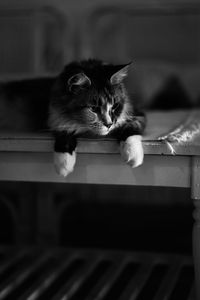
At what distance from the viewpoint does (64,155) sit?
1374 millimetres

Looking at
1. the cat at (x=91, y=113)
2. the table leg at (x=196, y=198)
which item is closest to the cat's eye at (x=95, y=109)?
the cat at (x=91, y=113)

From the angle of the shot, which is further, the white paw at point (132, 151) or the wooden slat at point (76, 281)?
the wooden slat at point (76, 281)

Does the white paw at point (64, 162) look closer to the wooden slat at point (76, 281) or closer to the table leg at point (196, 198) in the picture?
the table leg at point (196, 198)

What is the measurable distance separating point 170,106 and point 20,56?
1.10 m

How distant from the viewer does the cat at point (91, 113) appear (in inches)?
53.6

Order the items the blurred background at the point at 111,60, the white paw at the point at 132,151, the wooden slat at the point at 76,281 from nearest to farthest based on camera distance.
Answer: the white paw at the point at 132,151 < the wooden slat at the point at 76,281 < the blurred background at the point at 111,60

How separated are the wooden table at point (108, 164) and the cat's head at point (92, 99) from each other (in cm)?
6

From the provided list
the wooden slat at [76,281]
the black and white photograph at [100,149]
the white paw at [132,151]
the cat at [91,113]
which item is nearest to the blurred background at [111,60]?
the black and white photograph at [100,149]

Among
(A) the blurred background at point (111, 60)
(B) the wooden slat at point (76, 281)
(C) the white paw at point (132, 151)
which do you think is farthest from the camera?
(A) the blurred background at point (111, 60)

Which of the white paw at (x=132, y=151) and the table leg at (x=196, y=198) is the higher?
the white paw at (x=132, y=151)

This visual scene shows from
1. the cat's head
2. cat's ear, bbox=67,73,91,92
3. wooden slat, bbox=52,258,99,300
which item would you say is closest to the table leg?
the cat's head

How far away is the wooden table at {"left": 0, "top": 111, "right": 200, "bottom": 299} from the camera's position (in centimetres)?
135

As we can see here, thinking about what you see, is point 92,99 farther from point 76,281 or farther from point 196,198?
point 76,281

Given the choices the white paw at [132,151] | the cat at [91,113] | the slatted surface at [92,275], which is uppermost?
the cat at [91,113]
